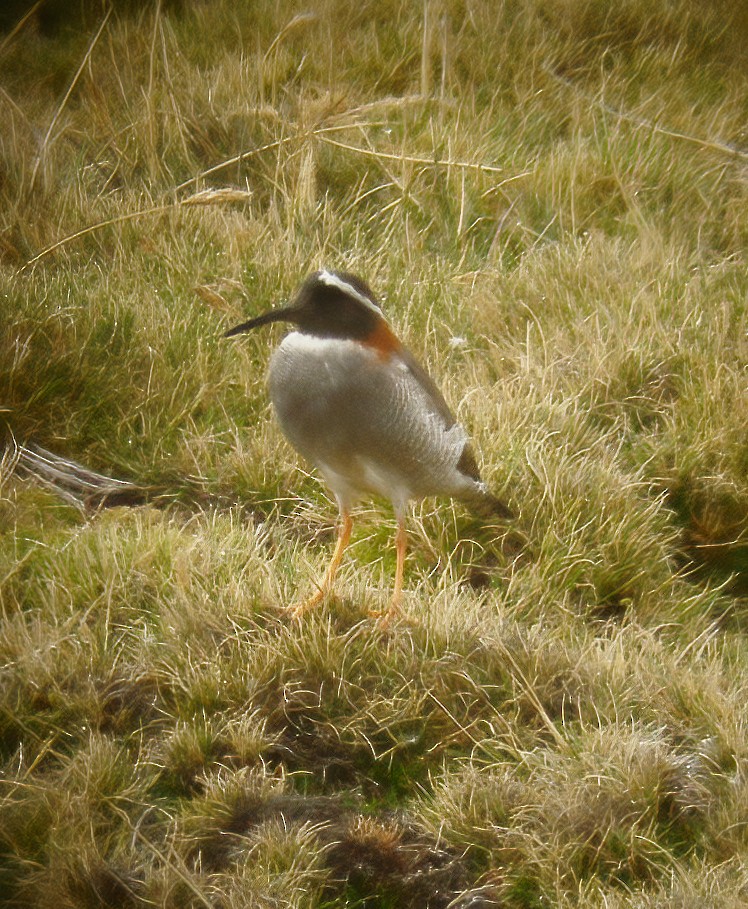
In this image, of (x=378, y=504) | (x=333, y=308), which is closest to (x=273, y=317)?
(x=333, y=308)

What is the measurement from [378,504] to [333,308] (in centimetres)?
103

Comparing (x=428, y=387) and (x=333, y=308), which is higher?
(x=333, y=308)

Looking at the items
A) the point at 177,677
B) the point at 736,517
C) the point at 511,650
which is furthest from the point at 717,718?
the point at 177,677

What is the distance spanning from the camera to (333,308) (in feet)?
10.2

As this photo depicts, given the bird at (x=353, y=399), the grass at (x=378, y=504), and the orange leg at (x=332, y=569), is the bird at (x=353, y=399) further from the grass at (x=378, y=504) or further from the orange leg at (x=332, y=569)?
the grass at (x=378, y=504)

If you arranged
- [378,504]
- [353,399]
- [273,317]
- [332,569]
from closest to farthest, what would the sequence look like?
[273,317], [353,399], [332,569], [378,504]

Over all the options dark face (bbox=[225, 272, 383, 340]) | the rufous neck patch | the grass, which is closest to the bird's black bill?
dark face (bbox=[225, 272, 383, 340])

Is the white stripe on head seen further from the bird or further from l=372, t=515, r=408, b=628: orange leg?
l=372, t=515, r=408, b=628: orange leg

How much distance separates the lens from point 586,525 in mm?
3703

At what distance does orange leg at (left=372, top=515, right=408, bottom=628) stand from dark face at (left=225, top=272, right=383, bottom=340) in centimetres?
66

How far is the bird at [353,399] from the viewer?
3102mm

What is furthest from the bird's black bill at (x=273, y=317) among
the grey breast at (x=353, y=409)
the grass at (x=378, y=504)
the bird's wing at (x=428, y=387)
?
the grass at (x=378, y=504)

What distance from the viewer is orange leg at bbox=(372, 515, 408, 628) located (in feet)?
10.5

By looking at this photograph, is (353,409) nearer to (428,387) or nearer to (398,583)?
(428,387)
